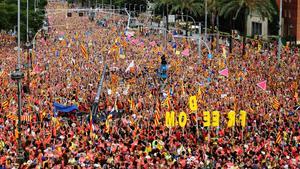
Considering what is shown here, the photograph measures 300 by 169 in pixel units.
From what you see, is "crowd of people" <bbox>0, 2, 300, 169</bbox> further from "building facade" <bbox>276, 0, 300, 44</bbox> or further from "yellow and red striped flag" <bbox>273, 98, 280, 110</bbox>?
"building facade" <bbox>276, 0, 300, 44</bbox>

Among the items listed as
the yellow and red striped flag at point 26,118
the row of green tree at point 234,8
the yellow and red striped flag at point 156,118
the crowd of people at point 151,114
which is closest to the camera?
the crowd of people at point 151,114

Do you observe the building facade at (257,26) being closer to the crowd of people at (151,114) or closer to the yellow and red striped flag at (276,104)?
the crowd of people at (151,114)

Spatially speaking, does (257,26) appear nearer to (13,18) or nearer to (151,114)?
(13,18)

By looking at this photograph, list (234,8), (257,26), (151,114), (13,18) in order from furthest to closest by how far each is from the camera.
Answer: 1. (257,26)
2. (13,18)
3. (234,8)
4. (151,114)

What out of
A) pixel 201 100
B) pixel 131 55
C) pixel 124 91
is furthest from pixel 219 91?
pixel 131 55

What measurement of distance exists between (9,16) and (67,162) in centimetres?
5194

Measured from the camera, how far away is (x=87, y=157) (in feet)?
74.8

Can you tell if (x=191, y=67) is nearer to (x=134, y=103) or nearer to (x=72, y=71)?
(x=72, y=71)

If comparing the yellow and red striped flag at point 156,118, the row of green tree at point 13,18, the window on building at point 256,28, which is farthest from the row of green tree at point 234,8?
the yellow and red striped flag at point 156,118

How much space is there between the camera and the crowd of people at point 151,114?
23203mm

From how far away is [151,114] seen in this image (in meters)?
30.6

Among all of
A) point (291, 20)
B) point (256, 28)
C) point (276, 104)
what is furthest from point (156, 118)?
point (256, 28)

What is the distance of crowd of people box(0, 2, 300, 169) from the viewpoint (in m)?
23.2

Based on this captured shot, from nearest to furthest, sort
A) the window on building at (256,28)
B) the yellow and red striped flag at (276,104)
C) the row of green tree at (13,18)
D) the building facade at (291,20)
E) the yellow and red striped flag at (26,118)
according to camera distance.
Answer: the yellow and red striped flag at (26,118) < the yellow and red striped flag at (276,104) < the row of green tree at (13,18) < the building facade at (291,20) < the window on building at (256,28)
